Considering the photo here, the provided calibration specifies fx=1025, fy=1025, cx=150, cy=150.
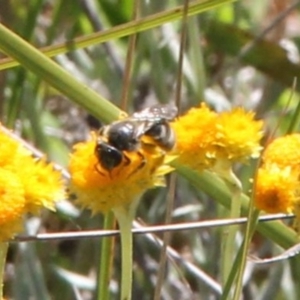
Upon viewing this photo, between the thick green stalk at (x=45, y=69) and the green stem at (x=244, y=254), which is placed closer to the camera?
the green stem at (x=244, y=254)

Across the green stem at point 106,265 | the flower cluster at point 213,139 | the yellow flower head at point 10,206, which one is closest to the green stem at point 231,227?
the flower cluster at point 213,139

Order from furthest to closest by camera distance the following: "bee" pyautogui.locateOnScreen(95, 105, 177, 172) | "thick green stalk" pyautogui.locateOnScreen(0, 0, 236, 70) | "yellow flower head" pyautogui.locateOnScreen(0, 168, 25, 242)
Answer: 1. "thick green stalk" pyautogui.locateOnScreen(0, 0, 236, 70)
2. "bee" pyautogui.locateOnScreen(95, 105, 177, 172)
3. "yellow flower head" pyautogui.locateOnScreen(0, 168, 25, 242)

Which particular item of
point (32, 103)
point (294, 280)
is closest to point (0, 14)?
point (32, 103)

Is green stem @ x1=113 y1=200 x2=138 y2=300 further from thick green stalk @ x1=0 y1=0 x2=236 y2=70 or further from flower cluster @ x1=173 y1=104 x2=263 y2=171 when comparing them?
thick green stalk @ x1=0 y1=0 x2=236 y2=70

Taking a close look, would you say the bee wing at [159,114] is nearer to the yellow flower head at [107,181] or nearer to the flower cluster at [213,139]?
the flower cluster at [213,139]

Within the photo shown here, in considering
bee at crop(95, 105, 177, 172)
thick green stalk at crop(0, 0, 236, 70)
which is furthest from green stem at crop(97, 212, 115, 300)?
thick green stalk at crop(0, 0, 236, 70)

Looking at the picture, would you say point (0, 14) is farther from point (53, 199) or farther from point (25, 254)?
point (53, 199)
